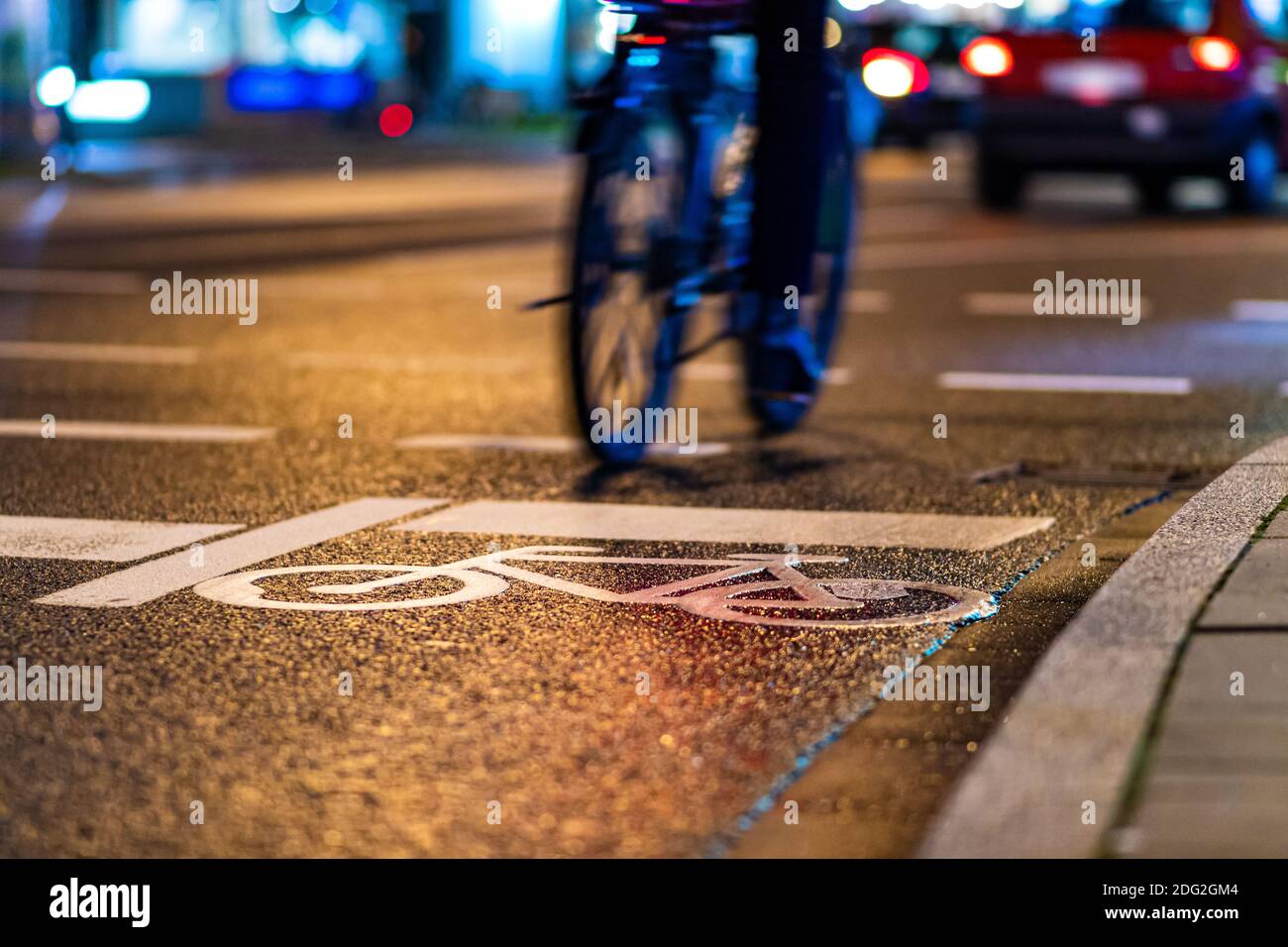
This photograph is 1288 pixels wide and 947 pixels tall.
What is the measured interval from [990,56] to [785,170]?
36.6 ft

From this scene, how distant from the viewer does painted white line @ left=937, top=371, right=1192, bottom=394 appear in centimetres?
930

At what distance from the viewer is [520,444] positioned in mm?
7945

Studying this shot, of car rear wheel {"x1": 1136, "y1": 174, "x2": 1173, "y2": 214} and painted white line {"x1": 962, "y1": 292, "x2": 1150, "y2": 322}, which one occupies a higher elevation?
car rear wheel {"x1": 1136, "y1": 174, "x2": 1173, "y2": 214}

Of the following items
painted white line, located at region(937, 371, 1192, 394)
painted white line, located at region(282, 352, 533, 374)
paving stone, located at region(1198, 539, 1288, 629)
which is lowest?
paving stone, located at region(1198, 539, 1288, 629)

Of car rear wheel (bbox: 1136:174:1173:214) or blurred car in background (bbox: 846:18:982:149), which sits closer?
car rear wheel (bbox: 1136:174:1173:214)

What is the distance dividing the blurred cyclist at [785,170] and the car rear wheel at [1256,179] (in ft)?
38.3

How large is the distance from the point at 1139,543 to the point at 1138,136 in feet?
40.3

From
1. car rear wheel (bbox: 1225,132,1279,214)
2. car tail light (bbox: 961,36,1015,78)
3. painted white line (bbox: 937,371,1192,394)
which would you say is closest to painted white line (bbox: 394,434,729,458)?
painted white line (bbox: 937,371,1192,394)

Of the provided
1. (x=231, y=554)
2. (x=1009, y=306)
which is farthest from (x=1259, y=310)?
(x=231, y=554)

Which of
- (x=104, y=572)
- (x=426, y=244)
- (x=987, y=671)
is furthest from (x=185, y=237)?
(x=987, y=671)

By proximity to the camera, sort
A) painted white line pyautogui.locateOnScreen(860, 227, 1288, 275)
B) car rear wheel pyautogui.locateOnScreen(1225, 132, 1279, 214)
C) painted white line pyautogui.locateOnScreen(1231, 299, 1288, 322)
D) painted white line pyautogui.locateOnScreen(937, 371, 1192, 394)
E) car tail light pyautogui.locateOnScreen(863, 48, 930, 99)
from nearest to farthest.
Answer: painted white line pyautogui.locateOnScreen(937, 371, 1192, 394), painted white line pyautogui.locateOnScreen(1231, 299, 1288, 322), painted white line pyautogui.locateOnScreen(860, 227, 1288, 275), car rear wheel pyautogui.locateOnScreen(1225, 132, 1279, 214), car tail light pyautogui.locateOnScreen(863, 48, 930, 99)

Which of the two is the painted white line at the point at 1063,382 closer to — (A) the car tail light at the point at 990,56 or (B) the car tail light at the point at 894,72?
(A) the car tail light at the point at 990,56

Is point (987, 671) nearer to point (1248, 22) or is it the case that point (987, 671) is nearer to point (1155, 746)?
point (1155, 746)

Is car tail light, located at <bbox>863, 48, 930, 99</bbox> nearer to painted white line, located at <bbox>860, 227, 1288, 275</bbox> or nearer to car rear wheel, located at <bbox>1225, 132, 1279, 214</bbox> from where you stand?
car rear wheel, located at <bbox>1225, 132, 1279, 214</bbox>
